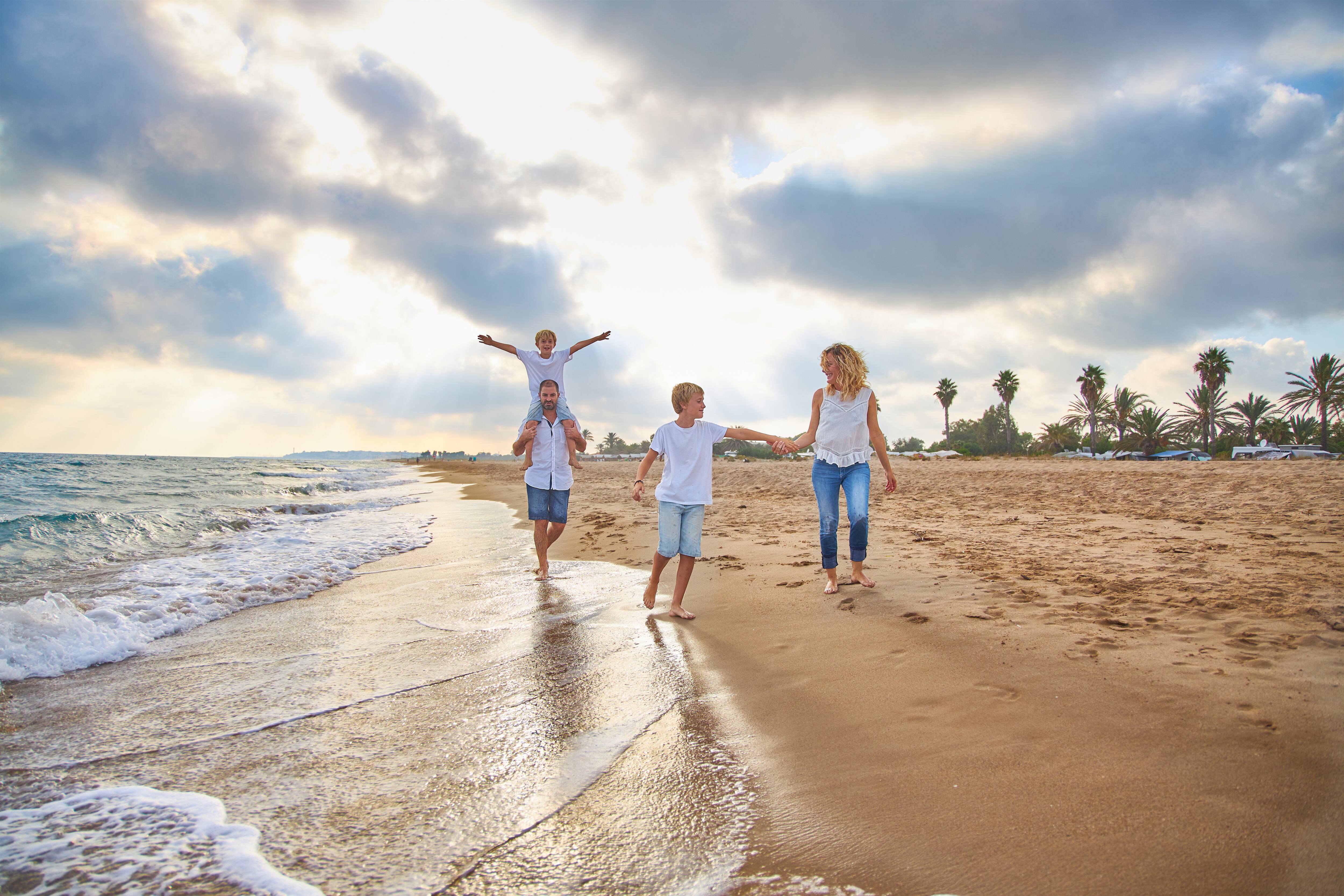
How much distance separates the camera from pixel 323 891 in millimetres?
1621

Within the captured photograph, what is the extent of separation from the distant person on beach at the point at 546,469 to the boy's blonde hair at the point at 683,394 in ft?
5.14

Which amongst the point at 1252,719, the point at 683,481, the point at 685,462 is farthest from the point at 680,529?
the point at 1252,719

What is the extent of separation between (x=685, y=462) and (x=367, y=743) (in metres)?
2.90

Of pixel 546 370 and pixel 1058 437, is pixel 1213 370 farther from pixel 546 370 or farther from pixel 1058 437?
pixel 546 370

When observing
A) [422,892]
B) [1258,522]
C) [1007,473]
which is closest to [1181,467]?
[1007,473]

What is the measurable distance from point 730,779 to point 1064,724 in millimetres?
1412

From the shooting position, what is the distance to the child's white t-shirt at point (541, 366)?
21.1 feet

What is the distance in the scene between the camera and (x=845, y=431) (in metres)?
5.05

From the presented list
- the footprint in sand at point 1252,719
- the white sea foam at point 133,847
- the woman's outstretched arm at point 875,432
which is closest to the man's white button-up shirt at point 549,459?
the woman's outstretched arm at point 875,432

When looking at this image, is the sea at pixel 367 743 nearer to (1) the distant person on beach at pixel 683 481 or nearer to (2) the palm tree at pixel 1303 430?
(1) the distant person on beach at pixel 683 481

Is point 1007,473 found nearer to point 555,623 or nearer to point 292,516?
point 555,623

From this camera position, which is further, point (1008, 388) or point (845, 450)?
point (1008, 388)

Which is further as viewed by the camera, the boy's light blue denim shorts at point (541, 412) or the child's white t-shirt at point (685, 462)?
the boy's light blue denim shorts at point (541, 412)

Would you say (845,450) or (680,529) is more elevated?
(845,450)
